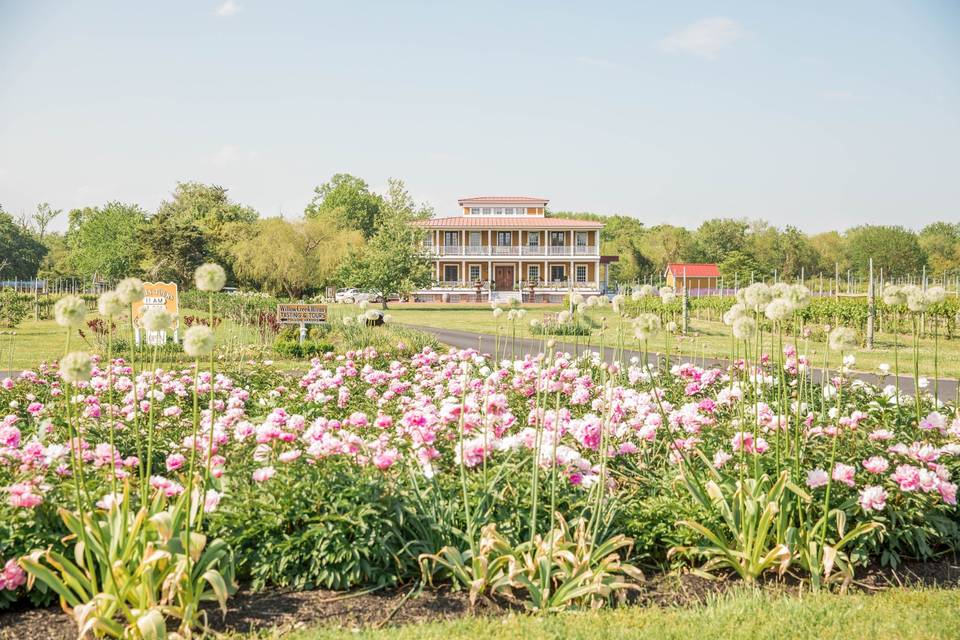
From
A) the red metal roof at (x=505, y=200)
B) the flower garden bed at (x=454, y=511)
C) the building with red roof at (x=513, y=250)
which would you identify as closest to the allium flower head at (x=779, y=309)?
the flower garden bed at (x=454, y=511)

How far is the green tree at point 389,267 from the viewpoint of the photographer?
3803 cm

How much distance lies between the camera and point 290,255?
40.6 m

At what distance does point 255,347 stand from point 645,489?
11639 millimetres

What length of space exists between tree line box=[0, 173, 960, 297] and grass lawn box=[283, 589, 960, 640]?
18134 mm

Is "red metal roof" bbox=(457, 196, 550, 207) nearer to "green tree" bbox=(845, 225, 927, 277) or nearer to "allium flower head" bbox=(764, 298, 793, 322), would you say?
"green tree" bbox=(845, 225, 927, 277)

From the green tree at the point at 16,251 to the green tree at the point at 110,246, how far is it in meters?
13.8

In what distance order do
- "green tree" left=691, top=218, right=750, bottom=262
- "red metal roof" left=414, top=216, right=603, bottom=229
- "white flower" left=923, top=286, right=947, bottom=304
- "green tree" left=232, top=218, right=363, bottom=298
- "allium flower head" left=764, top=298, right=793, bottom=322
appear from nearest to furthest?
1. "allium flower head" left=764, top=298, right=793, bottom=322
2. "white flower" left=923, top=286, right=947, bottom=304
3. "green tree" left=232, top=218, right=363, bottom=298
4. "red metal roof" left=414, top=216, right=603, bottom=229
5. "green tree" left=691, top=218, right=750, bottom=262

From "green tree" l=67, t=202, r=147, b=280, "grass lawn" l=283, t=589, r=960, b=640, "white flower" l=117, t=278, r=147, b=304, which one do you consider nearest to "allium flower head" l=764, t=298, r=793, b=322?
"grass lawn" l=283, t=589, r=960, b=640

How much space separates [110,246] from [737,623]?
50.0 metres

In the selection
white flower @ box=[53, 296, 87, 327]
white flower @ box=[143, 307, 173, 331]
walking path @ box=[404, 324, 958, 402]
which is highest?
white flower @ box=[53, 296, 87, 327]

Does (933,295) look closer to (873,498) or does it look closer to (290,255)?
(873,498)

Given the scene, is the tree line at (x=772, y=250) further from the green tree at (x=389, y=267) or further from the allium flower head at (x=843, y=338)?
the allium flower head at (x=843, y=338)

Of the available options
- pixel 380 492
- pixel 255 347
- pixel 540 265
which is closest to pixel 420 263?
pixel 540 265

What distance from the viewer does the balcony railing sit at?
53.4 meters
